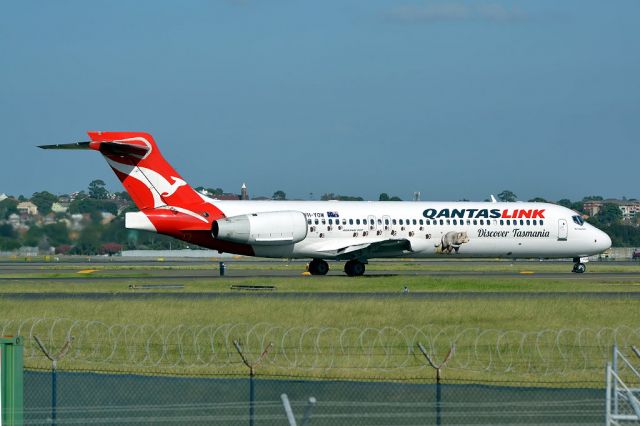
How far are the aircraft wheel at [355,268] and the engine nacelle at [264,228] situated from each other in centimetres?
305

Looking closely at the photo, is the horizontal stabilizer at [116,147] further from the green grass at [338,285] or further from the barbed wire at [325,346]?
the barbed wire at [325,346]

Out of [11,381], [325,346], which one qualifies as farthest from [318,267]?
[11,381]

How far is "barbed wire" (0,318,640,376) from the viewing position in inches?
920

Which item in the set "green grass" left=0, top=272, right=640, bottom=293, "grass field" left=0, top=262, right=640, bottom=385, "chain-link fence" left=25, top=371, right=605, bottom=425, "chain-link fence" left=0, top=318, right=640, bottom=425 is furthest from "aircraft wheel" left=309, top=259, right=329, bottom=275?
"chain-link fence" left=25, top=371, right=605, bottom=425

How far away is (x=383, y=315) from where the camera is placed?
3303cm

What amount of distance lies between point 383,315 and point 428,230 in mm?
23881

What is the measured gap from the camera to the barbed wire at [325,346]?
76.6 ft

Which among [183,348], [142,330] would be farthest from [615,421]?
[142,330]

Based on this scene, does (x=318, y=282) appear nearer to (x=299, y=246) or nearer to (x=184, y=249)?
(x=299, y=246)

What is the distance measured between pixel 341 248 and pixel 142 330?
26.5 m

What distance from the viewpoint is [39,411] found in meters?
16.5

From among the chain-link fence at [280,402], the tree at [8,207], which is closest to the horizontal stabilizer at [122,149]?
the tree at [8,207]

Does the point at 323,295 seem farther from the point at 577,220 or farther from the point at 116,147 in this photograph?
the point at 577,220

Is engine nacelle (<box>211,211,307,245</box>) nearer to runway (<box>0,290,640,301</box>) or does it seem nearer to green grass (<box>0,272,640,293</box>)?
green grass (<box>0,272,640,293</box>)
